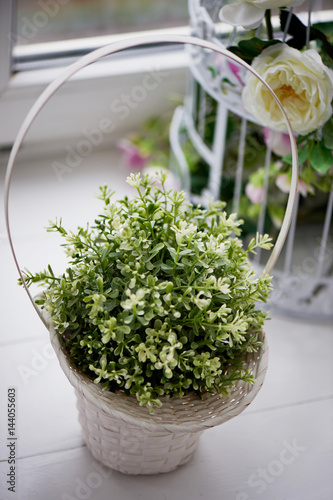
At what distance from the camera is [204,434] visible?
933mm

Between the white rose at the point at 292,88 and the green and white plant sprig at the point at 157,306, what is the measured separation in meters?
0.19

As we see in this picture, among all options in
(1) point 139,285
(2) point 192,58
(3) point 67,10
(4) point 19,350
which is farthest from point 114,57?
(1) point 139,285

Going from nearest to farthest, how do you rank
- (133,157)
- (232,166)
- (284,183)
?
(284,183), (232,166), (133,157)

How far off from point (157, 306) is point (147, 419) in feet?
0.45

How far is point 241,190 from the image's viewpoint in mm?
1213

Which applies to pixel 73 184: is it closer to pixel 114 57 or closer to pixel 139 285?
pixel 114 57

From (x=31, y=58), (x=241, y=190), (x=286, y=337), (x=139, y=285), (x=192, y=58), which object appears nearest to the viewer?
(x=139, y=285)

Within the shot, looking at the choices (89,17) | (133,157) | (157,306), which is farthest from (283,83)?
(89,17)

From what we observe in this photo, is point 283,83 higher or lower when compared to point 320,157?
higher

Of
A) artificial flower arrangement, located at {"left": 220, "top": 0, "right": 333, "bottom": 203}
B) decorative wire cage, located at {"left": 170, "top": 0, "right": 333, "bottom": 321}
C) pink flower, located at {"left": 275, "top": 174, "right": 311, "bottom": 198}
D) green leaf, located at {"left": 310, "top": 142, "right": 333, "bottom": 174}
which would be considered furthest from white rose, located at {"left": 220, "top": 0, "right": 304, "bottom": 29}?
pink flower, located at {"left": 275, "top": 174, "right": 311, "bottom": 198}

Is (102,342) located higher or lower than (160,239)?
lower

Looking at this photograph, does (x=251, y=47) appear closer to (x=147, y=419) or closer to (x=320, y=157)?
(x=320, y=157)

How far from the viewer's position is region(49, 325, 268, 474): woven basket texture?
70 cm

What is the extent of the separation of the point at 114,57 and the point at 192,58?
1.55ft
